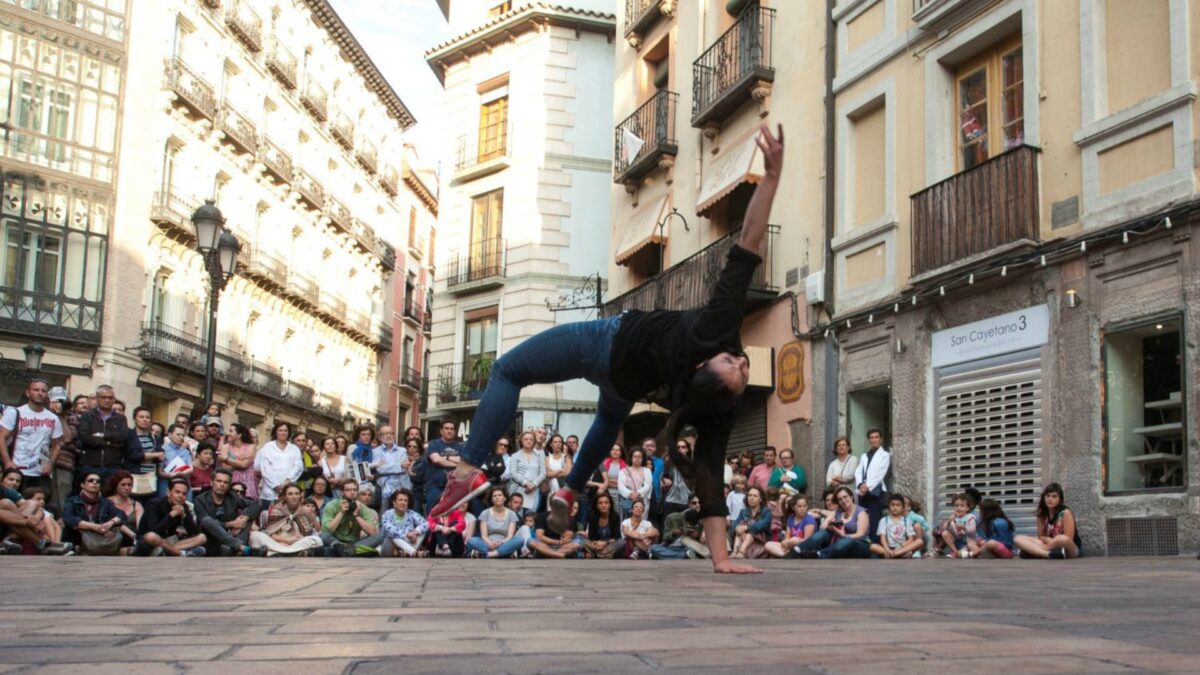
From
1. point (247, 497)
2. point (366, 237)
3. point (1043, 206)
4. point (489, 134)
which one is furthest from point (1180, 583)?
point (366, 237)

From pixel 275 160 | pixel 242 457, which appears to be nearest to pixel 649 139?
pixel 242 457

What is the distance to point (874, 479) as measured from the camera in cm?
1430

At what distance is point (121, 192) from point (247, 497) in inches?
829

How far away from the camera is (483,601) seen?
4387 mm

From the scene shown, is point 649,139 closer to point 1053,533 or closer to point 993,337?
point 993,337

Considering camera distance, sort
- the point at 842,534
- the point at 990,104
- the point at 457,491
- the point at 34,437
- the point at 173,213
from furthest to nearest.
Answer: the point at 173,213 < the point at 990,104 < the point at 842,534 < the point at 34,437 < the point at 457,491

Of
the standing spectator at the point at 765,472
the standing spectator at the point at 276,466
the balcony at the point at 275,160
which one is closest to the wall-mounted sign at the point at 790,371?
the standing spectator at the point at 765,472

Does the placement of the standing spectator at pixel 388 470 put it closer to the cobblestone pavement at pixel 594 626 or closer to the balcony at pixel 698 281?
the balcony at pixel 698 281

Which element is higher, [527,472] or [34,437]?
[34,437]

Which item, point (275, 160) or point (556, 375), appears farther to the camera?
point (275, 160)

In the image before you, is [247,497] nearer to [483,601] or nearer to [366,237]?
[483,601]

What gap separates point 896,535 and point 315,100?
37682 millimetres

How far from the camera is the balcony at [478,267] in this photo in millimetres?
32219

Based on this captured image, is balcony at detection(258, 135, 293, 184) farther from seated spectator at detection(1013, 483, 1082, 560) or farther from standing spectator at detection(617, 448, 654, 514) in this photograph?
seated spectator at detection(1013, 483, 1082, 560)
